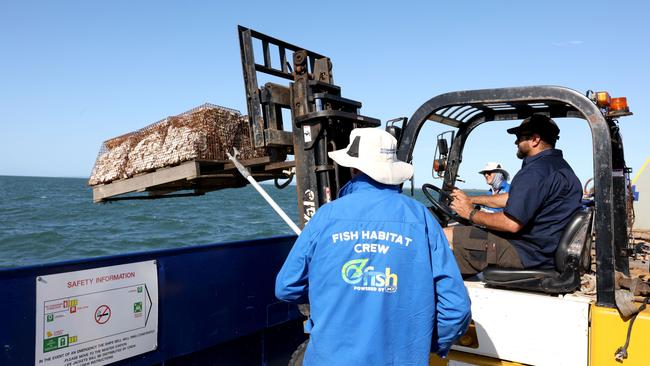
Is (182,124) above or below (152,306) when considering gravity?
above

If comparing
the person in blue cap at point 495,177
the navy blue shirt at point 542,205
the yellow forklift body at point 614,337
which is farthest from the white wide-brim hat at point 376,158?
the person in blue cap at point 495,177

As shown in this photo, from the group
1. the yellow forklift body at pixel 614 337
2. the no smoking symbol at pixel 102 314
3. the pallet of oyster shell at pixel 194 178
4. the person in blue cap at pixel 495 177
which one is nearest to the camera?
the yellow forklift body at pixel 614 337

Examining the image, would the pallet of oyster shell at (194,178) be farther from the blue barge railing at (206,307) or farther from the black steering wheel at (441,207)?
the black steering wheel at (441,207)

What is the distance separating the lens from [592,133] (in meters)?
3.36

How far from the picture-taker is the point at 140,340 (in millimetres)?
3986

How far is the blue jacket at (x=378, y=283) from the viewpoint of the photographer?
2.40 m

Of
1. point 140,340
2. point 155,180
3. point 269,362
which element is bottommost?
point 269,362

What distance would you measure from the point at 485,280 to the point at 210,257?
209 cm

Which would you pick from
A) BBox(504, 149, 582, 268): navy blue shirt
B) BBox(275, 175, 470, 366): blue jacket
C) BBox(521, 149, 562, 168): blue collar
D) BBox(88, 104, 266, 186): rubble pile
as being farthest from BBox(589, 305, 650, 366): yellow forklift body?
BBox(88, 104, 266, 186): rubble pile

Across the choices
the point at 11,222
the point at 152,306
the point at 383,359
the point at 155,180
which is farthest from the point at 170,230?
the point at 383,359

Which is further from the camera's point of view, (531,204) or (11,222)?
(11,222)

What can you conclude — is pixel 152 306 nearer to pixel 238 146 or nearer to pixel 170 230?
pixel 238 146

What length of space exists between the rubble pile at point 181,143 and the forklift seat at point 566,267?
282cm

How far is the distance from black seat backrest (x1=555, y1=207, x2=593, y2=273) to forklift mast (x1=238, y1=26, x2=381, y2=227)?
74.1 inches
